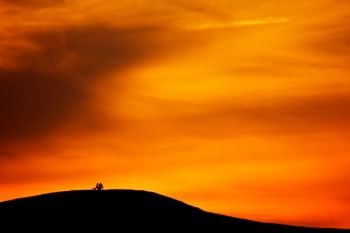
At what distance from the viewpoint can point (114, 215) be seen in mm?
86875

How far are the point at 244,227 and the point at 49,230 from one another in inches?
725

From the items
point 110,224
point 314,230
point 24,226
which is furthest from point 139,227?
point 314,230

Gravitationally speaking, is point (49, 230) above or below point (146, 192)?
below

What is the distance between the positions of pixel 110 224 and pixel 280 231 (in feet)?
53.4

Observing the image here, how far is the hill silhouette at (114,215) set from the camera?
8500 cm

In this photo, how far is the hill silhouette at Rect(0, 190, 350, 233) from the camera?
85000 millimetres

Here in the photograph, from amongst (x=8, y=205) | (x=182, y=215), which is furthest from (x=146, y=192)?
(x=8, y=205)

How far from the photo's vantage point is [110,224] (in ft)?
280

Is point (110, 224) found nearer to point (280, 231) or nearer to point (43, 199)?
point (43, 199)

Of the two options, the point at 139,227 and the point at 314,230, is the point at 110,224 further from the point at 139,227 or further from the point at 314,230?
the point at 314,230

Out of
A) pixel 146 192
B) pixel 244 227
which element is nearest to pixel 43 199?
pixel 146 192

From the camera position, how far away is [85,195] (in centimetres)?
9006

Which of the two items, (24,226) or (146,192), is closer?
(24,226)

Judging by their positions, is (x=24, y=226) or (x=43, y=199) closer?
(x=24, y=226)
